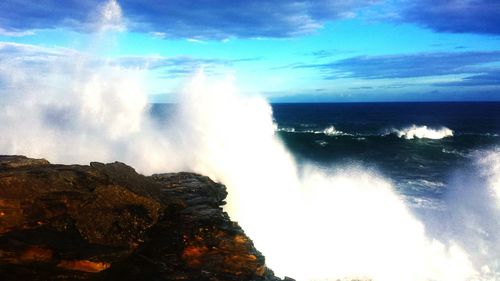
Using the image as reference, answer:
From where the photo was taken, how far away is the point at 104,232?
5742mm

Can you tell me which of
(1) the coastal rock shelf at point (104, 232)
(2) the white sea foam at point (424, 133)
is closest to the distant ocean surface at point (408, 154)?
(2) the white sea foam at point (424, 133)

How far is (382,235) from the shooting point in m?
17.7

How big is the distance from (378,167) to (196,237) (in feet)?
91.4

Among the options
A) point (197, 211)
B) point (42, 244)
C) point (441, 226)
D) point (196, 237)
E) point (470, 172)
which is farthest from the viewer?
point (470, 172)

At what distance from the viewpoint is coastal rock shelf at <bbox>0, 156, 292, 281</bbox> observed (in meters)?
5.28

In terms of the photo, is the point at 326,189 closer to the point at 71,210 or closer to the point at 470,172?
the point at 470,172

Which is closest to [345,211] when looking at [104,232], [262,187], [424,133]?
[262,187]

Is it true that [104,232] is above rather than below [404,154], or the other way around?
above

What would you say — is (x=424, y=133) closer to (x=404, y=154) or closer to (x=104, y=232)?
(x=404, y=154)

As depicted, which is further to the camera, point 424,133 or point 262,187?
point 424,133

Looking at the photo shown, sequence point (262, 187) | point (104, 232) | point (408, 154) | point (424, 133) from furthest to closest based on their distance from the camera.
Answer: point (424, 133)
point (408, 154)
point (262, 187)
point (104, 232)

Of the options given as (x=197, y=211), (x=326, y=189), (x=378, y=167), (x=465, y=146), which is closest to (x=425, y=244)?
(x=326, y=189)

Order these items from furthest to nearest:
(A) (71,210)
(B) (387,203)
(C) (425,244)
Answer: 1. (B) (387,203)
2. (C) (425,244)
3. (A) (71,210)

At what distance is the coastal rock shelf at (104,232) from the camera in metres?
5.28
